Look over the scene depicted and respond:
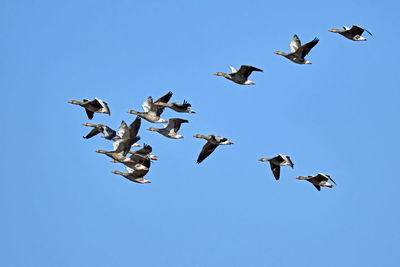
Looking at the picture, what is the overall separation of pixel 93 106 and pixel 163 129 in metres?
4.17

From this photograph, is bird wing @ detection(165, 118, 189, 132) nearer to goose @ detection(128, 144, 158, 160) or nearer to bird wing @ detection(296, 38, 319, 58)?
goose @ detection(128, 144, 158, 160)

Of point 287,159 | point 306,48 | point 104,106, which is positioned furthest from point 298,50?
point 104,106

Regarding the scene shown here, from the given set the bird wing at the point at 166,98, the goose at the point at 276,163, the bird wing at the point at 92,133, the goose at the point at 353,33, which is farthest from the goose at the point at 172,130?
the goose at the point at 353,33

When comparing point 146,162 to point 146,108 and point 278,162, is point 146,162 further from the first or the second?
point 278,162

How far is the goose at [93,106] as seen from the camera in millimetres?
43531

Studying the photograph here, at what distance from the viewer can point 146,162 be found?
1778 inches

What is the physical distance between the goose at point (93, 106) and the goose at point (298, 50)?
1058 cm

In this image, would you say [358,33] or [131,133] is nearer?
[131,133]

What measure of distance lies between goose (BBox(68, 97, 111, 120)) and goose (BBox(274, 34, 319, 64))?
10.6m

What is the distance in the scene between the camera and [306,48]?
144ft

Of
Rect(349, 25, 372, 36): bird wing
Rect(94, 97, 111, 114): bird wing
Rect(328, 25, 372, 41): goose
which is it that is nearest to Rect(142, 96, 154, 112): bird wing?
Rect(94, 97, 111, 114): bird wing

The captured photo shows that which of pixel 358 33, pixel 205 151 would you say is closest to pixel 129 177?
pixel 205 151

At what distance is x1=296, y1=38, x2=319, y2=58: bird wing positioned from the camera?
4359 centimetres

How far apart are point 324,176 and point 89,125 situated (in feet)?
46.8
